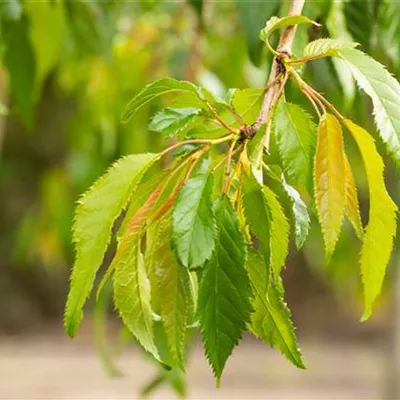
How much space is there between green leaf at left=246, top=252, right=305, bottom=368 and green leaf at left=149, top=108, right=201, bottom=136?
122mm

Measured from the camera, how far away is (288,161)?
32.4 inches

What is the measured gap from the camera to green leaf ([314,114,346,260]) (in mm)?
765

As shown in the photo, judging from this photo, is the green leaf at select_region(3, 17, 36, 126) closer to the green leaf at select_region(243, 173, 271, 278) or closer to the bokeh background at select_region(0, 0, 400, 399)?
the bokeh background at select_region(0, 0, 400, 399)

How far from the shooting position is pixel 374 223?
0.78 m

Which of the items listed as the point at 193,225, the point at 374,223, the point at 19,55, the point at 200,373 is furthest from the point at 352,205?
the point at 200,373

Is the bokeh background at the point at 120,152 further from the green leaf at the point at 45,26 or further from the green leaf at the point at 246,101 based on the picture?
the green leaf at the point at 246,101

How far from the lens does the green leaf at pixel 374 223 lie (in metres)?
0.77

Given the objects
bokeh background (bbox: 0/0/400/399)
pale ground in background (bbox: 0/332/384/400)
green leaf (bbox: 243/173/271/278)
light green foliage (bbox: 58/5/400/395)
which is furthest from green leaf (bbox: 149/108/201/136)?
pale ground in background (bbox: 0/332/384/400)

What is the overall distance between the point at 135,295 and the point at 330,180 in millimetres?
164

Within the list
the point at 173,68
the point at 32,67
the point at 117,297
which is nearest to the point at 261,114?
the point at 117,297

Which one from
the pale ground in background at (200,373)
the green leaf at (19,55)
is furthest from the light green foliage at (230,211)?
the pale ground in background at (200,373)

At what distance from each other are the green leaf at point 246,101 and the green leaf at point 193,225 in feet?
0.38

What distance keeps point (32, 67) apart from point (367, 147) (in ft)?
2.51

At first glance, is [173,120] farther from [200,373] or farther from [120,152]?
[200,373]
